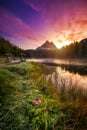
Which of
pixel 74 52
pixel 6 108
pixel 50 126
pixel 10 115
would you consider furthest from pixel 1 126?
pixel 74 52

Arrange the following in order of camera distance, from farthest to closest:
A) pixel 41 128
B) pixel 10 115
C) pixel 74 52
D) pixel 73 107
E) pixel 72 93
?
pixel 74 52 → pixel 72 93 → pixel 73 107 → pixel 10 115 → pixel 41 128

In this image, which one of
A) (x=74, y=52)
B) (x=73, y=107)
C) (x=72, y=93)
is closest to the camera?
(x=73, y=107)

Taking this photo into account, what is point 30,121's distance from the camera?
3922 millimetres

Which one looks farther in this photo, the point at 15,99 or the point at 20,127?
the point at 15,99

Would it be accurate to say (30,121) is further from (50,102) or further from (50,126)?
(50,102)

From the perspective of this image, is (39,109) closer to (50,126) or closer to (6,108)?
(50,126)

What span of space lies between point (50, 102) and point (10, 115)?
1396 millimetres

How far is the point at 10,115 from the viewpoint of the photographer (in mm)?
4176

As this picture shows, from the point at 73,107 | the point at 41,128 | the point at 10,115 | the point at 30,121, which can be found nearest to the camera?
the point at 41,128

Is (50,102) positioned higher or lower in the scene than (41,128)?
higher

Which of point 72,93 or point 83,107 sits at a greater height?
point 83,107

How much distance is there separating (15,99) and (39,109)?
134 cm

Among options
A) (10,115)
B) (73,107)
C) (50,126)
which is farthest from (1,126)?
(73,107)

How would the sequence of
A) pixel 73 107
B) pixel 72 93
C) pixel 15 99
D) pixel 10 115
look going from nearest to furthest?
pixel 10 115, pixel 73 107, pixel 15 99, pixel 72 93
